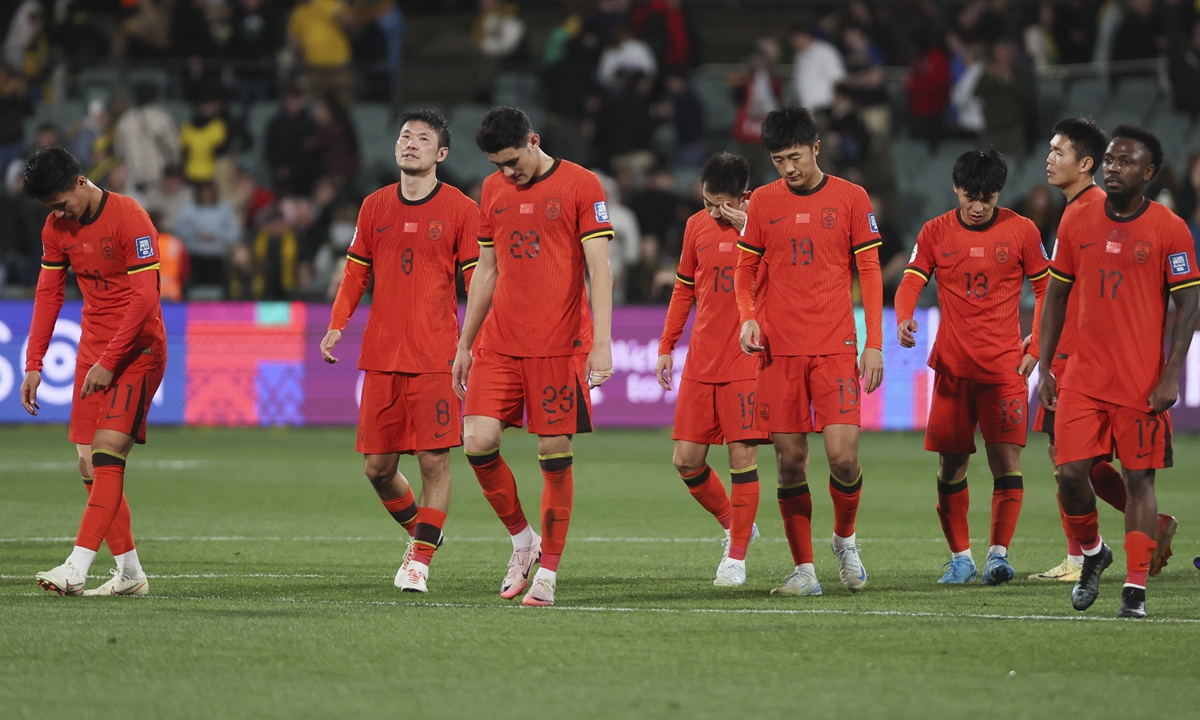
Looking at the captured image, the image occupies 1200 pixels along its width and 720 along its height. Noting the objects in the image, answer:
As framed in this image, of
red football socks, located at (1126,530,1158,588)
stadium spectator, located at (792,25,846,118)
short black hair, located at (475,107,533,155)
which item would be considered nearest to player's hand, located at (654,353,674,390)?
short black hair, located at (475,107,533,155)

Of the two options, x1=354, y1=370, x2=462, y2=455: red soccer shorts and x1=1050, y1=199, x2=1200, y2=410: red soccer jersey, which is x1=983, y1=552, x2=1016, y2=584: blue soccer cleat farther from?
x1=354, y1=370, x2=462, y2=455: red soccer shorts

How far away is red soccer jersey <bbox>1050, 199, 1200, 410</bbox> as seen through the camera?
684cm

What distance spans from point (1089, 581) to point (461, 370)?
9.85ft

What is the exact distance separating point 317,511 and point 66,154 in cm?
471

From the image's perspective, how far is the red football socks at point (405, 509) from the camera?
28.2 ft

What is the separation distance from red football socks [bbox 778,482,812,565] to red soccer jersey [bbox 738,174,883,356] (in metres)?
0.69

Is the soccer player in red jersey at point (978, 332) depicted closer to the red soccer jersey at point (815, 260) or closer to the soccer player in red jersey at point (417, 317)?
the red soccer jersey at point (815, 260)

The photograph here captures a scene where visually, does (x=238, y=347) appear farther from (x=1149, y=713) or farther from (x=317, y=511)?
(x=1149, y=713)

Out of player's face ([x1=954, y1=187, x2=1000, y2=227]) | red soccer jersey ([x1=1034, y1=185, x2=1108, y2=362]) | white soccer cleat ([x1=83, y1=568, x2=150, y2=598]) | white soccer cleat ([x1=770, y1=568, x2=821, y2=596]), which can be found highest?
player's face ([x1=954, y1=187, x2=1000, y2=227])

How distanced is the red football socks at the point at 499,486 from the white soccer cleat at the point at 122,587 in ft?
5.50

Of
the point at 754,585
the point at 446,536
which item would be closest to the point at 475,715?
the point at 754,585

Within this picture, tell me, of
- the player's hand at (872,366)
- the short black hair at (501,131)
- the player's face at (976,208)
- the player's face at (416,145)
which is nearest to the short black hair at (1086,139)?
the player's face at (976,208)

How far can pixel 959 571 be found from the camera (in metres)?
8.38

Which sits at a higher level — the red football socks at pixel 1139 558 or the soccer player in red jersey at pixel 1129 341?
the soccer player in red jersey at pixel 1129 341
